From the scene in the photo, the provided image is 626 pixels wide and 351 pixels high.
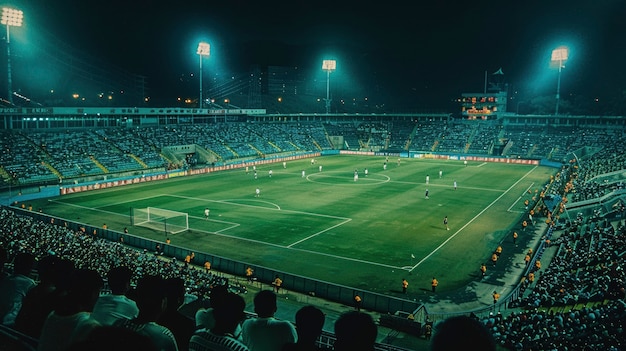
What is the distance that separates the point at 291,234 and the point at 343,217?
665 cm

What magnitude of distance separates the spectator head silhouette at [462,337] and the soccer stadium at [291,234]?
13 millimetres

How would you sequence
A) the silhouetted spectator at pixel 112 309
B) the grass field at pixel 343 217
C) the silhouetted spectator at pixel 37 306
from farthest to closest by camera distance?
the grass field at pixel 343 217 → the silhouetted spectator at pixel 37 306 → the silhouetted spectator at pixel 112 309

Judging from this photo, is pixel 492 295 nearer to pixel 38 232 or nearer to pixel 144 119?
pixel 38 232

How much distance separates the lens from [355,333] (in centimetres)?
392

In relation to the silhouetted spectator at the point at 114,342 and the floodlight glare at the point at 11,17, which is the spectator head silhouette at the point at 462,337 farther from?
the floodlight glare at the point at 11,17

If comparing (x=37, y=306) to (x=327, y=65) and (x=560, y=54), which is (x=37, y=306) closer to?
(x=560, y=54)

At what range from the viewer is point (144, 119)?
253 feet

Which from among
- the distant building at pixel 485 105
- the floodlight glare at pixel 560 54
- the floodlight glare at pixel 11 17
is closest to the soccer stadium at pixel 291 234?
the floodlight glare at pixel 11 17

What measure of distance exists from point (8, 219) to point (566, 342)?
3005cm

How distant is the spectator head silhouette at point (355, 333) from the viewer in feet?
12.9

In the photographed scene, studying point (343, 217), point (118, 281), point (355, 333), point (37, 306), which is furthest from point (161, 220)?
point (355, 333)

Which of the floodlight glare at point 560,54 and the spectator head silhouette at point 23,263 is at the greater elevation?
the floodlight glare at point 560,54

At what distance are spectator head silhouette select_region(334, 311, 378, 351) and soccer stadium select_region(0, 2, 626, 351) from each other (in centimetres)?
2

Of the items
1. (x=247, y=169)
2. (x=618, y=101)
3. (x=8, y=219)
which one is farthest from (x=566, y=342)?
(x=618, y=101)
